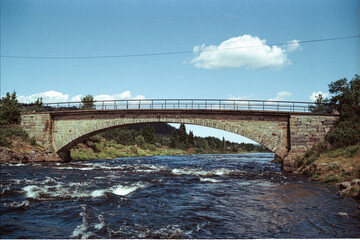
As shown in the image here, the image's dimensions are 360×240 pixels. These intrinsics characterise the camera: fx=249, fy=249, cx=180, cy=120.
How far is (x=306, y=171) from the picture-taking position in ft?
66.5

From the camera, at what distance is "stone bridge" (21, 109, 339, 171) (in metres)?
23.8

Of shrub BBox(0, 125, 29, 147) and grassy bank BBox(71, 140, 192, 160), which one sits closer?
shrub BBox(0, 125, 29, 147)

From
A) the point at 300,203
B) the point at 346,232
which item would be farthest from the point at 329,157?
the point at 346,232

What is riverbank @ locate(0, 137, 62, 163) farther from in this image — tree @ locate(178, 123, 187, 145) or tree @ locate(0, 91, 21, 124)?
tree @ locate(178, 123, 187, 145)

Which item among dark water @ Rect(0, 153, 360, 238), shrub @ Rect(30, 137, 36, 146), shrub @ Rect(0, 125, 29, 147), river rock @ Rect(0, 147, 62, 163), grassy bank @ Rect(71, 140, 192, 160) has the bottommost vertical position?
grassy bank @ Rect(71, 140, 192, 160)

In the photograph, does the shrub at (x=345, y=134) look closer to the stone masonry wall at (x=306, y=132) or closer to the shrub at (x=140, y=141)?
the stone masonry wall at (x=306, y=132)

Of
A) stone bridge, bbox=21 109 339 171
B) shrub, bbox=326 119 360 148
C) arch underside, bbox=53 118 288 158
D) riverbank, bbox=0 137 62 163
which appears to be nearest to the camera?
shrub, bbox=326 119 360 148

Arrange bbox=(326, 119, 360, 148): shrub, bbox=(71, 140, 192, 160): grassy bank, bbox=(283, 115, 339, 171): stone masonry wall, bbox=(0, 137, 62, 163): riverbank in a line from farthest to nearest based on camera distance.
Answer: bbox=(71, 140, 192, 160): grassy bank → bbox=(0, 137, 62, 163): riverbank → bbox=(283, 115, 339, 171): stone masonry wall → bbox=(326, 119, 360, 148): shrub

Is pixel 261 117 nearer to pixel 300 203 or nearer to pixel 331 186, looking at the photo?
pixel 331 186

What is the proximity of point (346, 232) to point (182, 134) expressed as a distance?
8020 centimetres

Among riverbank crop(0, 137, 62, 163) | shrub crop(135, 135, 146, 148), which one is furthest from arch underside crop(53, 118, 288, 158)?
shrub crop(135, 135, 146, 148)

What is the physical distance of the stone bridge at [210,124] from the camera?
938 inches

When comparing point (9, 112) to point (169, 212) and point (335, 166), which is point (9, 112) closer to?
point (169, 212)

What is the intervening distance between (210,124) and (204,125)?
2.20ft
